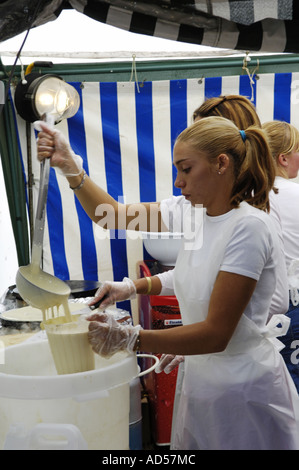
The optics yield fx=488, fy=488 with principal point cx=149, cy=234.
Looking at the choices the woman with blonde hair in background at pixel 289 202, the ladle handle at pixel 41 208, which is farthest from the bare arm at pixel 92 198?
the woman with blonde hair in background at pixel 289 202

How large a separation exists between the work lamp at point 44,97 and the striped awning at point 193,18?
709mm

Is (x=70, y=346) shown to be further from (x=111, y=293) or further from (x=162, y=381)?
(x=162, y=381)

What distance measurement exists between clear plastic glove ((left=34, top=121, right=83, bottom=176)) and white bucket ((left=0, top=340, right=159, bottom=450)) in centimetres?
66

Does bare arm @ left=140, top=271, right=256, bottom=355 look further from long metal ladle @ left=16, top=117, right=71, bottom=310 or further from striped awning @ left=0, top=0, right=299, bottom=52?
striped awning @ left=0, top=0, right=299, bottom=52

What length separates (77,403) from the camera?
109 cm

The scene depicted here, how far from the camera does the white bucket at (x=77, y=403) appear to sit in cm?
103

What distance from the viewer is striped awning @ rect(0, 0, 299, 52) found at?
1478 millimetres

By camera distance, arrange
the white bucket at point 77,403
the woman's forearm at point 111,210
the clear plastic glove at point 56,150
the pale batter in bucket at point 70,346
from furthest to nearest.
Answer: the woman's forearm at point 111,210 < the clear plastic glove at point 56,150 < the pale batter in bucket at point 70,346 < the white bucket at point 77,403

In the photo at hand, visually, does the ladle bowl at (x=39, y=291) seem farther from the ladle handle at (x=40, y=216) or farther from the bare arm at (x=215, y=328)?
the bare arm at (x=215, y=328)

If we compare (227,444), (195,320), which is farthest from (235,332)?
(227,444)

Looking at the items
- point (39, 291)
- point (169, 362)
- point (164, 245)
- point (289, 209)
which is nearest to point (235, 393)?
point (169, 362)

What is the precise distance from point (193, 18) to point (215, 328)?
0.96 metres

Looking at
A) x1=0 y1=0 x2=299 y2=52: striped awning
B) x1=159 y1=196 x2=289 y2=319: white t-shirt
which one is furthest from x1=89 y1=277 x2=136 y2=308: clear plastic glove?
x1=0 y1=0 x2=299 y2=52: striped awning

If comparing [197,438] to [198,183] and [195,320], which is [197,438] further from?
[198,183]
